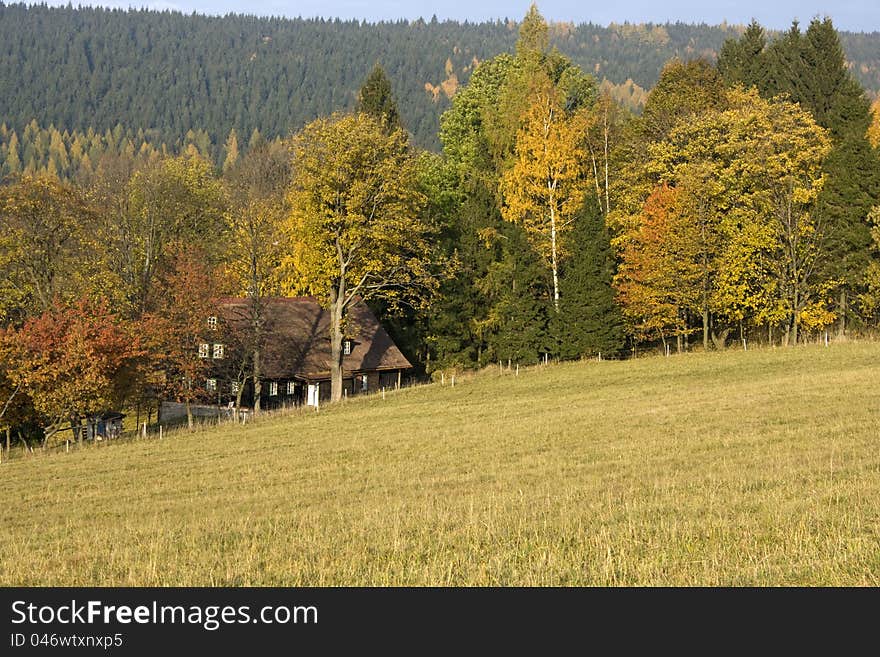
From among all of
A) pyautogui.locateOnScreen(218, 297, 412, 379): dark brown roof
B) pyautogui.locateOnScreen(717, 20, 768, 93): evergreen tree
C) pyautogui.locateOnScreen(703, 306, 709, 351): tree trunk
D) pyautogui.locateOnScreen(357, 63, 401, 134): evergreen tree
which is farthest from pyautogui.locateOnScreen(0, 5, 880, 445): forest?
pyautogui.locateOnScreen(717, 20, 768, 93): evergreen tree

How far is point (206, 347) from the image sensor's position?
56.3 metres

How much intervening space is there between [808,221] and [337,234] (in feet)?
96.0

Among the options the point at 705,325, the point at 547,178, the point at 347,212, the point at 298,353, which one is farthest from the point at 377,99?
the point at 705,325

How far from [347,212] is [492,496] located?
31.2m

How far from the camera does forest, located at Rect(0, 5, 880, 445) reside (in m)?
48.8

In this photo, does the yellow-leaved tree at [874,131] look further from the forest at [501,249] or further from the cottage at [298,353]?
the cottage at [298,353]

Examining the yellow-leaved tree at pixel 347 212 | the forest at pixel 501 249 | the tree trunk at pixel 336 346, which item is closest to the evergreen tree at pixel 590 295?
the forest at pixel 501 249

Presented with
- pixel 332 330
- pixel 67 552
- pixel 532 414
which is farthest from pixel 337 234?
pixel 67 552

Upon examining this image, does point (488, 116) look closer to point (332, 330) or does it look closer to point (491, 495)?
point (332, 330)

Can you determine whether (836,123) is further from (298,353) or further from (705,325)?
(298,353)

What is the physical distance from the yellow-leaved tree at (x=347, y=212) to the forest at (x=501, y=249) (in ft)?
0.45

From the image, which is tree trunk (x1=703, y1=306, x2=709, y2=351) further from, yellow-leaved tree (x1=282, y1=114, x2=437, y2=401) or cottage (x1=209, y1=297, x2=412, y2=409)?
cottage (x1=209, y1=297, x2=412, y2=409)

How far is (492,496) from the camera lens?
65.7ft

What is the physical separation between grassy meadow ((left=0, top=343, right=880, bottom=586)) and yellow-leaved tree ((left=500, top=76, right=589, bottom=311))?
1797 cm
